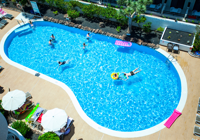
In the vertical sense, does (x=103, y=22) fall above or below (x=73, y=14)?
below

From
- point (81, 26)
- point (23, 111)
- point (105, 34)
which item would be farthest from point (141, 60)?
point (23, 111)

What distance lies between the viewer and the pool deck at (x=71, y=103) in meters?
16.2

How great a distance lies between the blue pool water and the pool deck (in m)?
1.27

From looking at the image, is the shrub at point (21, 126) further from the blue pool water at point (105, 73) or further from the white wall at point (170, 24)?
the white wall at point (170, 24)

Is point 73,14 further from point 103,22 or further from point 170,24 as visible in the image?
point 170,24

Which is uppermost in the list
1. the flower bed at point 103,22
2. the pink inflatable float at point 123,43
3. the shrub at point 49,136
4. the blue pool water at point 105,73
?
the flower bed at point 103,22

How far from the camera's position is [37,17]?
1120 inches

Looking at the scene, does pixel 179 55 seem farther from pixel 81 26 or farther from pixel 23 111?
pixel 23 111

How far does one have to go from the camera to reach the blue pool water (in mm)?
18141

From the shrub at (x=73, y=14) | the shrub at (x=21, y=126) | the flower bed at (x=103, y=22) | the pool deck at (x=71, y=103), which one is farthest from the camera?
the shrub at (x=73, y=14)

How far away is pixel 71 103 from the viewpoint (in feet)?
61.4

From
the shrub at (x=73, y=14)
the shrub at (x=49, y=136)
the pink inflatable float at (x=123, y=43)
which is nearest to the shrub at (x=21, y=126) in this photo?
the shrub at (x=49, y=136)

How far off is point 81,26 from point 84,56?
587cm

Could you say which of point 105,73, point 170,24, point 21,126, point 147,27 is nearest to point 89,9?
point 147,27
